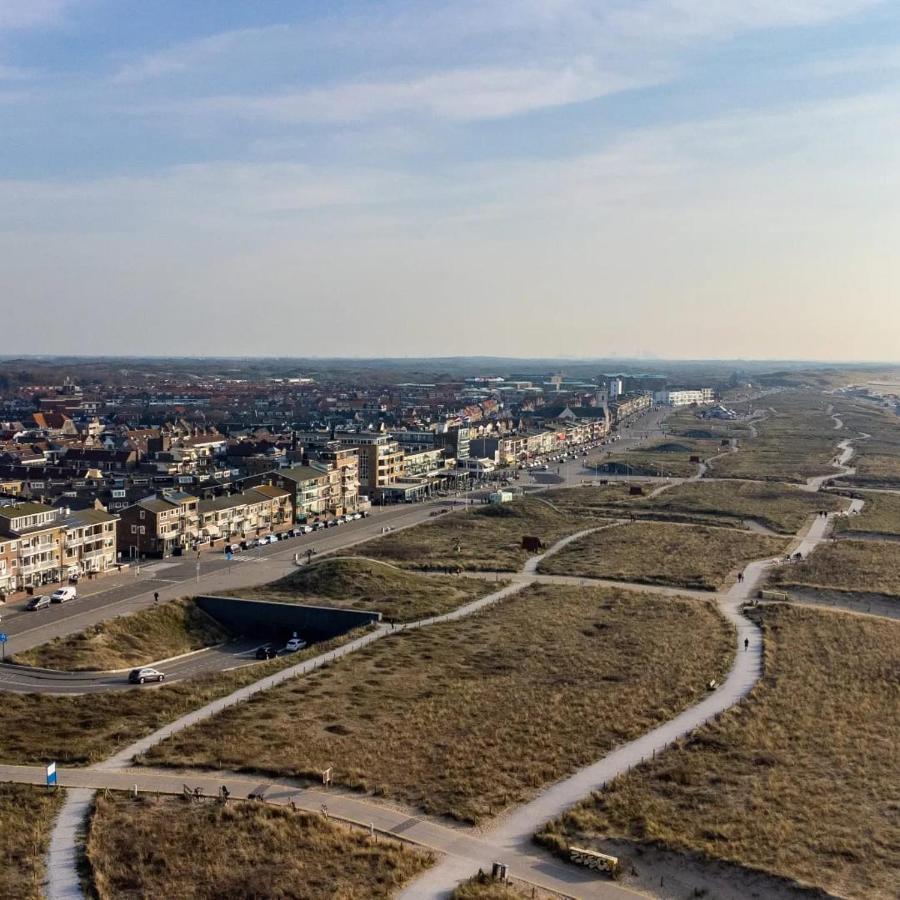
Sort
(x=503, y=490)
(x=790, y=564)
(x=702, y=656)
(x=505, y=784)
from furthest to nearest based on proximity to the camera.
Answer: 1. (x=503, y=490)
2. (x=790, y=564)
3. (x=702, y=656)
4. (x=505, y=784)

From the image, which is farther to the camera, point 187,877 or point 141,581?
point 141,581

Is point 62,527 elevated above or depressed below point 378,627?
above

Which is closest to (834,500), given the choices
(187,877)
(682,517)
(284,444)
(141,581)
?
(682,517)

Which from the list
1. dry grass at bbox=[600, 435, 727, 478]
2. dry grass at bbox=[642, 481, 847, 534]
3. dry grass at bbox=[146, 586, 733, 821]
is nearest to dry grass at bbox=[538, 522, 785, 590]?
dry grass at bbox=[642, 481, 847, 534]

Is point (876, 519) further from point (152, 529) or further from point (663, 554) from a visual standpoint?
point (152, 529)

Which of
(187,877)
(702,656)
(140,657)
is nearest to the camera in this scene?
(187,877)

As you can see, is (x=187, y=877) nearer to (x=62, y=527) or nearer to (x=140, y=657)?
(x=140, y=657)
